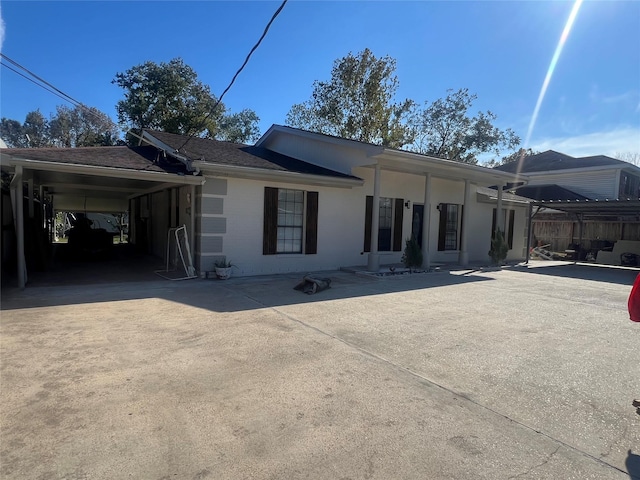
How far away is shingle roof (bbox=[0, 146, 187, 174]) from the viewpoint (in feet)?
23.7

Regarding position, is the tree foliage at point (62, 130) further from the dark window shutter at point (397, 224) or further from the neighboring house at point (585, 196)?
the neighboring house at point (585, 196)

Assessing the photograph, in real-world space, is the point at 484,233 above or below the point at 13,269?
above

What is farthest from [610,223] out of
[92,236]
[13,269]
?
[13,269]

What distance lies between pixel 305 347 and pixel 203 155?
6664 mm

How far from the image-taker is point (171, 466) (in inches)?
91.0

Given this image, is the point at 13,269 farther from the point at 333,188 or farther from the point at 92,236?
the point at 333,188

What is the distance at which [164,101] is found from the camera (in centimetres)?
2522

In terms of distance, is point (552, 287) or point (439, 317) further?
point (552, 287)

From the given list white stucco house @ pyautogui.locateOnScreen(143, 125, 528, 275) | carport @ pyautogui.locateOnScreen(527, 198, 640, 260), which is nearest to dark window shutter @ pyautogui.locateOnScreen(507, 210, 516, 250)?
carport @ pyautogui.locateOnScreen(527, 198, 640, 260)

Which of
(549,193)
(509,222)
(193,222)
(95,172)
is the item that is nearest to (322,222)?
(193,222)

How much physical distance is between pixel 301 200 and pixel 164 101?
19597mm

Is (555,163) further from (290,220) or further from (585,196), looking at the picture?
(290,220)

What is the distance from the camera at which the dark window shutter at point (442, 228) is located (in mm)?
13836

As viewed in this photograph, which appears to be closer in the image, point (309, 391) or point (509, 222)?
point (309, 391)
